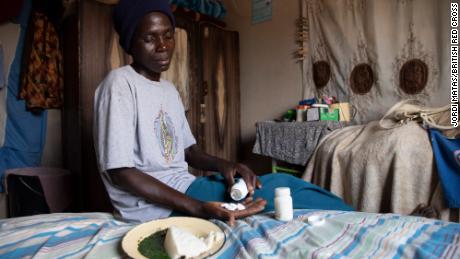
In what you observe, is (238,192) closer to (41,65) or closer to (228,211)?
(228,211)

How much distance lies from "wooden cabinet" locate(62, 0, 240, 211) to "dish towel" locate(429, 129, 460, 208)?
73.7 inches

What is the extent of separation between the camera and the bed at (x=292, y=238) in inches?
23.0

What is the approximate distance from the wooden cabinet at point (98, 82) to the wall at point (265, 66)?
22cm

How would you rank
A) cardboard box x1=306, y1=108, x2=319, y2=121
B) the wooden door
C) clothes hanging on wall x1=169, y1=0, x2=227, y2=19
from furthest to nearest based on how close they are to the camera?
the wooden door
clothes hanging on wall x1=169, y1=0, x2=227, y2=19
cardboard box x1=306, y1=108, x2=319, y2=121

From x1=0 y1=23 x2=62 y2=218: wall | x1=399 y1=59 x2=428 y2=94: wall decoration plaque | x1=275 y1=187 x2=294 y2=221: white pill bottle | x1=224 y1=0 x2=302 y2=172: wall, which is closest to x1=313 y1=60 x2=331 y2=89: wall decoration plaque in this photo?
x1=224 y1=0 x2=302 y2=172: wall

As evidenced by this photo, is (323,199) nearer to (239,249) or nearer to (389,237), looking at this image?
(389,237)

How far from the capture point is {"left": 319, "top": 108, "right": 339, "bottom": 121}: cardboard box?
2.19m

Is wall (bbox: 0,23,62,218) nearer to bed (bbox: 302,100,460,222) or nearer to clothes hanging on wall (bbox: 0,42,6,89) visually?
clothes hanging on wall (bbox: 0,42,6,89)

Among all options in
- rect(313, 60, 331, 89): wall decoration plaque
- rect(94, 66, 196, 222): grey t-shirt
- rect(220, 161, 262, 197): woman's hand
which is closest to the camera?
rect(94, 66, 196, 222): grey t-shirt

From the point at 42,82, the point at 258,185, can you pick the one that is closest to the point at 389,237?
the point at 258,185

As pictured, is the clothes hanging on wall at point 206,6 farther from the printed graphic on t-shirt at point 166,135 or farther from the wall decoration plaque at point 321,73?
the printed graphic on t-shirt at point 166,135

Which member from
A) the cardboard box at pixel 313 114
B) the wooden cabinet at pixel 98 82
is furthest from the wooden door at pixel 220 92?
the cardboard box at pixel 313 114

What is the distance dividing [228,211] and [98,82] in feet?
5.56

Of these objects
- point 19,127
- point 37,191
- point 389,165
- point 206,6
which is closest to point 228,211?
point 389,165
